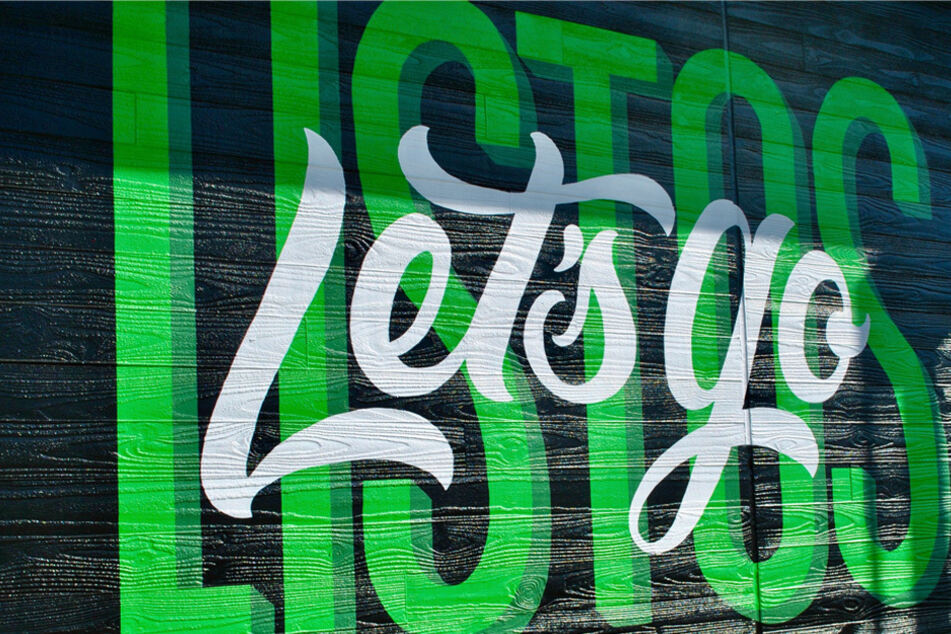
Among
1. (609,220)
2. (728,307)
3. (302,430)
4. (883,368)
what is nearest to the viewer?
(302,430)

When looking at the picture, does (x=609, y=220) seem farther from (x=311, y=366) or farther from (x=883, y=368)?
(x=883, y=368)

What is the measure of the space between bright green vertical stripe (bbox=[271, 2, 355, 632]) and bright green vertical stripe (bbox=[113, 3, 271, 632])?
0.13 m

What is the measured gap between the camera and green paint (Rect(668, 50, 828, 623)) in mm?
2438

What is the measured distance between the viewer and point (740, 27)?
2.66 m

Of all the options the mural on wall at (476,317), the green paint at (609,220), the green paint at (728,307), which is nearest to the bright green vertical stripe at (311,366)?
the mural on wall at (476,317)

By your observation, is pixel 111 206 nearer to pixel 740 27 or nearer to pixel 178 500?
pixel 178 500

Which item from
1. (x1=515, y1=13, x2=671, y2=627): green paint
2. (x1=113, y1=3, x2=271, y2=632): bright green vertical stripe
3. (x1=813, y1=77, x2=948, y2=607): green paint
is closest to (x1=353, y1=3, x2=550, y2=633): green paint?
(x1=515, y1=13, x2=671, y2=627): green paint

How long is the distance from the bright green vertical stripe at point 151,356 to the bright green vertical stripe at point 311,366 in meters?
0.13

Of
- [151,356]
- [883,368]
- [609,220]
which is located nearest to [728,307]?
[609,220]

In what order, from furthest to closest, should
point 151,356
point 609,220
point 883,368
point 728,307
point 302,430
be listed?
point 883,368, point 728,307, point 609,220, point 302,430, point 151,356

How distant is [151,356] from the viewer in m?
1.87

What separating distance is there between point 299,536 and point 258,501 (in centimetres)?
12

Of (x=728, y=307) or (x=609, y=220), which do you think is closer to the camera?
(x=609, y=220)

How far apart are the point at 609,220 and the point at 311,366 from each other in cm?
87
